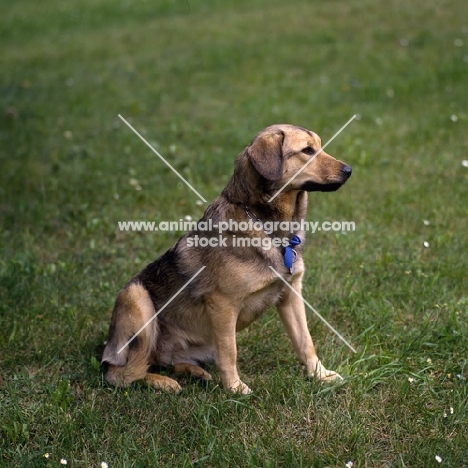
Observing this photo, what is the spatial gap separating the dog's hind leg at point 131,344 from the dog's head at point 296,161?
1.18 metres

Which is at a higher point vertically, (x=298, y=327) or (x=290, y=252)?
(x=290, y=252)

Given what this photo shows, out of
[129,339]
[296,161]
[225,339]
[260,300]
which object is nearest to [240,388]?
[225,339]

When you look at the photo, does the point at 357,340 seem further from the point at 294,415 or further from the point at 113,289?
the point at 113,289

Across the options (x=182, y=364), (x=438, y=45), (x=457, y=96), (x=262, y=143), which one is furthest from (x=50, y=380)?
(x=438, y=45)

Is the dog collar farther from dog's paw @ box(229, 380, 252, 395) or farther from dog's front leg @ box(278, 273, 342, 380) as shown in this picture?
dog's paw @ box(229, 380, 252, 395)

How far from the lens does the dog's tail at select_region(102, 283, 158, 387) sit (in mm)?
4246

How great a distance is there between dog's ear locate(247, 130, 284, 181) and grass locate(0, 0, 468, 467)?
1.26m

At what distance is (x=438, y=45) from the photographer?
11109 mm

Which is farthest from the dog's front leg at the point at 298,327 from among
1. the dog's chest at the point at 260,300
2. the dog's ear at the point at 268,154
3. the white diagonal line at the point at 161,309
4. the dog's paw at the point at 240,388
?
the dog's ear at the point at 268,154

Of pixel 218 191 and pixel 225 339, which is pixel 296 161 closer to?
pixel 225 339

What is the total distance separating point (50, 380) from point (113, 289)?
4.02 feet

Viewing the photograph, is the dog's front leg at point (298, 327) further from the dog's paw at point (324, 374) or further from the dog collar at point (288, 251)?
the dog collar at point (288, 251)

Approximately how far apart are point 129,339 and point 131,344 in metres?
0.04

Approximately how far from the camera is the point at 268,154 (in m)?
3.95
